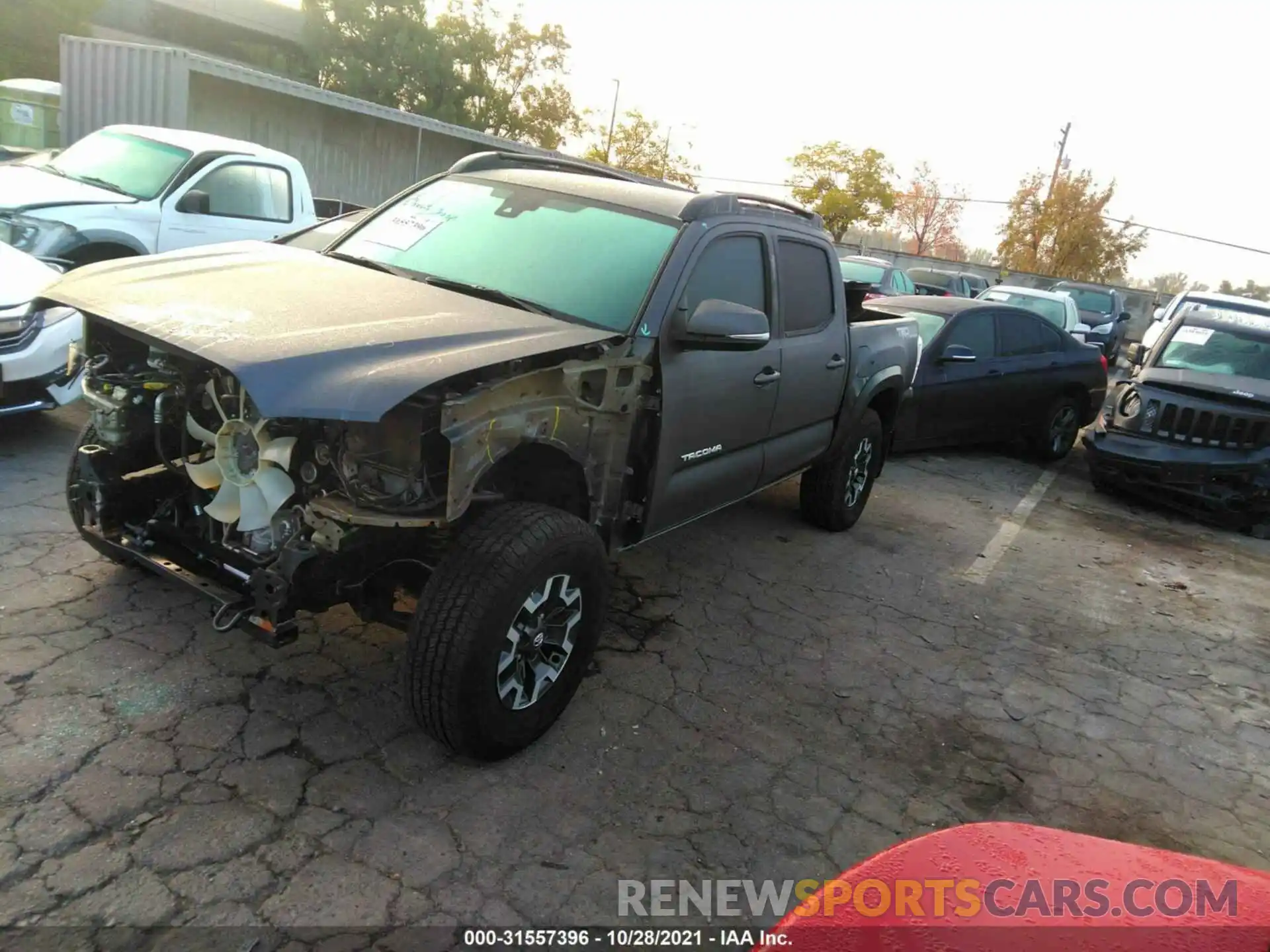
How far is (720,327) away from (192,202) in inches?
258

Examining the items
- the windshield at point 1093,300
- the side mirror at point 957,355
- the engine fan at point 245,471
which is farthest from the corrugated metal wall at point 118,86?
the windshield at point 1093,300

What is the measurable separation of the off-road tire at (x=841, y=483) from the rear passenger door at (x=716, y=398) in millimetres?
1289

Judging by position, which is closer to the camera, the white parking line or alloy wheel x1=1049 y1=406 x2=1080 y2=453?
the white parking line

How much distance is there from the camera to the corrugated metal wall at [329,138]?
16719 mm

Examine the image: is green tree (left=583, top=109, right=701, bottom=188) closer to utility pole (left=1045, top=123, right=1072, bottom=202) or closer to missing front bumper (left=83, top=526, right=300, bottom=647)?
utility pole (left=1045, top=123, right=1072, bottom=202)

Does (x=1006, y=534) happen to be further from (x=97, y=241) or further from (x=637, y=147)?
(x=637, y=147)

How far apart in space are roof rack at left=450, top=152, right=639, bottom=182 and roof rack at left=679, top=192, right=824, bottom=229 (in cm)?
55

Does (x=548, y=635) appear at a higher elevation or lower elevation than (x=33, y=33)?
lower

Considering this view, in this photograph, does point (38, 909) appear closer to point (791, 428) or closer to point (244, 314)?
point (244, 314)

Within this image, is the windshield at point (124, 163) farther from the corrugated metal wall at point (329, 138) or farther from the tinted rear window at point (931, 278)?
the tinted rear window at point (931, 278)

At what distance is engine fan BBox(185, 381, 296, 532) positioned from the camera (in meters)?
2.86

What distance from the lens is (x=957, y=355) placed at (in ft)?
27.6

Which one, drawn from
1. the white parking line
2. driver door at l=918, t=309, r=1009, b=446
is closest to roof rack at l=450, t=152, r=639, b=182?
the white parking line

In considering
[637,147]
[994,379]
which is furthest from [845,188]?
[994,379]
